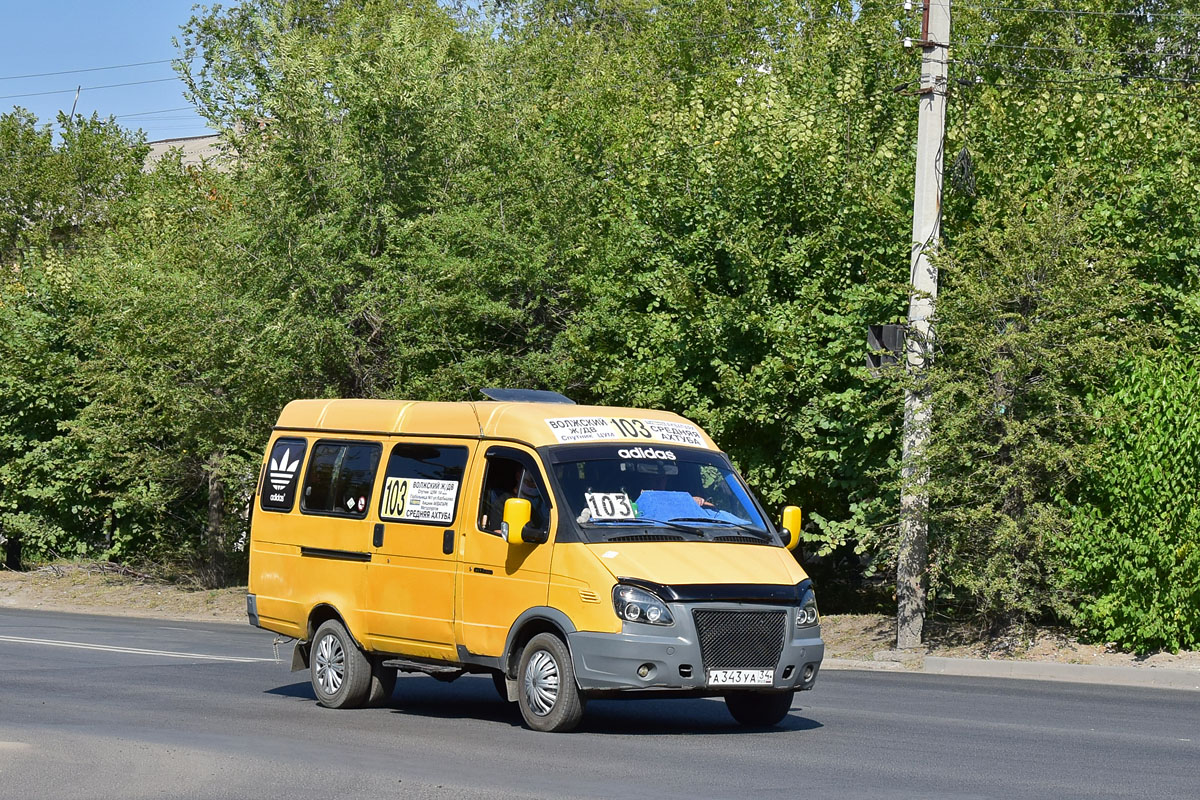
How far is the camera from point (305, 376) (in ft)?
82.8

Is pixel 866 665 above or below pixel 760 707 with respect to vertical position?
below

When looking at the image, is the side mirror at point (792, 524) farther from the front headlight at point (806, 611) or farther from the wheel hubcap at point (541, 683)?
the wheel hubcap at point (541, 683)

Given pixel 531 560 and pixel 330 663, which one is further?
pixel 330 663

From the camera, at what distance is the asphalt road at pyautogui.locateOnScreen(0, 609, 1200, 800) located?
8773 mm

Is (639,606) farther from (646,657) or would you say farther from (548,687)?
(548,687)

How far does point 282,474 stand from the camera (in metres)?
13.9

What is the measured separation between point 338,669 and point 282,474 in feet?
6.65

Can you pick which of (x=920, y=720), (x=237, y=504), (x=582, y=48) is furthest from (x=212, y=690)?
(x=582, y=48)

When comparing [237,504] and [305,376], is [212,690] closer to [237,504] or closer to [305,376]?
[305,376]

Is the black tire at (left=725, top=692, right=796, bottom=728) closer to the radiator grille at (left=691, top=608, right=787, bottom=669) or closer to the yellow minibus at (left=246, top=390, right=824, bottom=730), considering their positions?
the yellow minibus at (left=246, top=390, right=824, bottom=730)

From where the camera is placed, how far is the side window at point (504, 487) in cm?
1151

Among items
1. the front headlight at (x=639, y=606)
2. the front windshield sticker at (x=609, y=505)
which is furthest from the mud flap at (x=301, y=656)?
the front headlight at (x=639, y=606)

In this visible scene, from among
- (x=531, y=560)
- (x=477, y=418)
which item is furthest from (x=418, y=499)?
(x=531, y=560)

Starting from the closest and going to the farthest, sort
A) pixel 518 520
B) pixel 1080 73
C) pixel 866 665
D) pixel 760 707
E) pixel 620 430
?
pixel 518 520, pixel 760 707, pixel 620 430, pixel 866 665, pixel 1080 73
